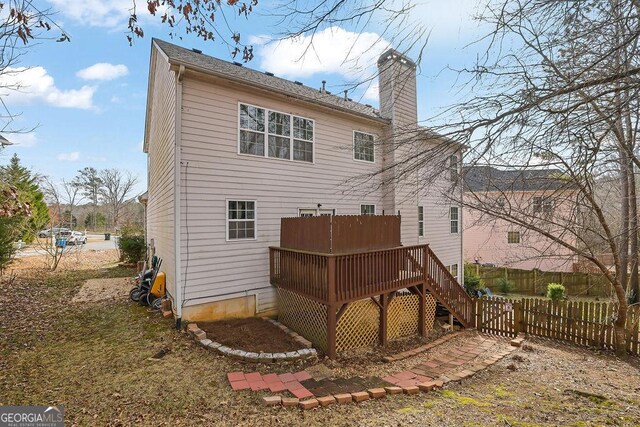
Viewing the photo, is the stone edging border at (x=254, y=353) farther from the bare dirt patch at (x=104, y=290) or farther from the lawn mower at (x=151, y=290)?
the bare dirt patch at (x=104, y=290)

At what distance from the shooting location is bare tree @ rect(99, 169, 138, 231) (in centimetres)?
4081

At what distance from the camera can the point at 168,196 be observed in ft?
25.2

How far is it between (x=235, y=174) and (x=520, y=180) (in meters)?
6.11

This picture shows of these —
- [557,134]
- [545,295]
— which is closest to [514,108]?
[557,134]

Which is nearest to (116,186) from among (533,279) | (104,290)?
(104,290)

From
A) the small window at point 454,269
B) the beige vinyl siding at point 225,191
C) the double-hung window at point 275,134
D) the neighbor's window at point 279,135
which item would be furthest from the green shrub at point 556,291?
the neighbor's window at point 279,135

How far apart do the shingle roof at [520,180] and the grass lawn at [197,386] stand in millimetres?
3275

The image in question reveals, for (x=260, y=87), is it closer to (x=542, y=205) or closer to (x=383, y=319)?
(x=383, y=319)

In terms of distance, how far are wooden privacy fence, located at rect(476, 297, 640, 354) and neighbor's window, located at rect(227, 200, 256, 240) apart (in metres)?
7.34

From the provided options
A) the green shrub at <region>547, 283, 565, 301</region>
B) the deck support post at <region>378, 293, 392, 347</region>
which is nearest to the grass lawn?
the deck support post at <region>378, 293, 392, 347</region>

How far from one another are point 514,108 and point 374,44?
5.18 feet

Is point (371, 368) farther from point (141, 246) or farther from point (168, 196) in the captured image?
point (141, 246)

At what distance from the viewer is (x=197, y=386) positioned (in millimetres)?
4305

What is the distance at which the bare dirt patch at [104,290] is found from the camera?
908 cm
